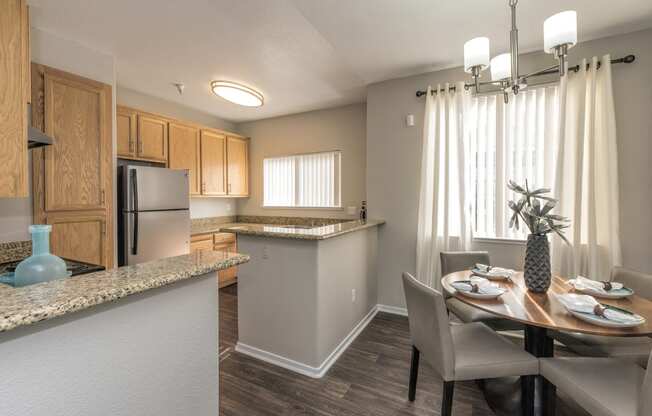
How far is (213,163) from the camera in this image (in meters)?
4.35

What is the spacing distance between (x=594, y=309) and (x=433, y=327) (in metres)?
0.77

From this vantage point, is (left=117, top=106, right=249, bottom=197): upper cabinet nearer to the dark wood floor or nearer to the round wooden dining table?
the dark wood floor

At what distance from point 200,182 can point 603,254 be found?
4.55 metres

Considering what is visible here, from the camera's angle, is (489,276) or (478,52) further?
(489,276)

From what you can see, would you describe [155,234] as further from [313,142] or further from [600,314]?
[600,314]

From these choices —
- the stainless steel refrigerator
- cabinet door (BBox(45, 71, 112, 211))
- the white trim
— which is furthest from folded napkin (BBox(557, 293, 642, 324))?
cabinet door (BBox(45, 71, 112, 211))

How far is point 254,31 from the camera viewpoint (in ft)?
7.77

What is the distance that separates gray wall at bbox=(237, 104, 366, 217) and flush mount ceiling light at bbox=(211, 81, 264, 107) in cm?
115

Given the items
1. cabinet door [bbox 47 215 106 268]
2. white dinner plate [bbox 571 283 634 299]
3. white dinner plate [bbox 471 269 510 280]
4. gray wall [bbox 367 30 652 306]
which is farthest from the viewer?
cabinet door [bbox 47 215 106 268]

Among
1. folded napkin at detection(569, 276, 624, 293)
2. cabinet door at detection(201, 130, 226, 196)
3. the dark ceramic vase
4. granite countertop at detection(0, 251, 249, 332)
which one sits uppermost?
cabinet door at detection(201, 130, 226, 196)

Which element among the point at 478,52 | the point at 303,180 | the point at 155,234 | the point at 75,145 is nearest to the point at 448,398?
the point at 478,52

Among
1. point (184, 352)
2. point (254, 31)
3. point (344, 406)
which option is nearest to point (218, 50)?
point (254, 31)

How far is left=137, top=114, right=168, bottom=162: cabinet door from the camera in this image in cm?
341

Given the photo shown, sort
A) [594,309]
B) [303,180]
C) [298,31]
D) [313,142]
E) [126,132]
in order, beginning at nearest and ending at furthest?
[594,309] → [298,31] → [126,132] → [313,142] → [303,180]
